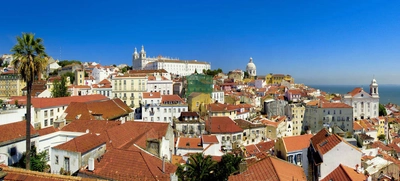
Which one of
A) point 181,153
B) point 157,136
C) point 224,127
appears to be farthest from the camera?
point 224,127

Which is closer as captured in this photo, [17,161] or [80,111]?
[17,161]

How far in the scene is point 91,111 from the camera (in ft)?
105

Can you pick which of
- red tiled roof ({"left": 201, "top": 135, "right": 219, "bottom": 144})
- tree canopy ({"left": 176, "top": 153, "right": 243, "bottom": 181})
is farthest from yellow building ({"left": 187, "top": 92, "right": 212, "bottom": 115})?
tree canopy ({"left": 176, "top": 153, "right": 243, "bottom": 181})

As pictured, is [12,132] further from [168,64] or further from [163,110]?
[168,64]

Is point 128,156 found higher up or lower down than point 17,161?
higher up

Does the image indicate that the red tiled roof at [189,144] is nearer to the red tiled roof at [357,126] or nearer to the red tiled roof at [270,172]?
the red tiled roof at [270,172]

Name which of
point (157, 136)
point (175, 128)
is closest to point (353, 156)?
point (157, 136)

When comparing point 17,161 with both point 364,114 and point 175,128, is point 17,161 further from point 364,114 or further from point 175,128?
point 364,114

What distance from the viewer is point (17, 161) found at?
1847 cm

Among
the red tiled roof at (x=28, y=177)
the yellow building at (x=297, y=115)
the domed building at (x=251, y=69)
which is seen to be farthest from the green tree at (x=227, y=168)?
the domed building at (x=251, y=69)

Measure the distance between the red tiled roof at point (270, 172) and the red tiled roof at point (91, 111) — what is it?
21.5 m

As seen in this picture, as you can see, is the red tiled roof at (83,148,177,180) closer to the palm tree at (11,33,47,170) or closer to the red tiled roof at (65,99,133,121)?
the palm tree at (11,33,47,170)

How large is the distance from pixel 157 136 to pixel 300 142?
1254 centimetres

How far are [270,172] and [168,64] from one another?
100531mm
